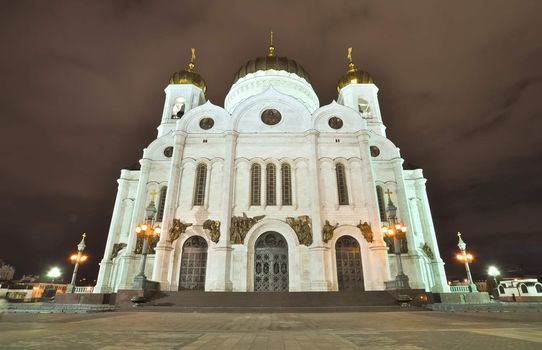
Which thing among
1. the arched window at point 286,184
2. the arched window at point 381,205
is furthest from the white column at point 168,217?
the arched window at point 381,205

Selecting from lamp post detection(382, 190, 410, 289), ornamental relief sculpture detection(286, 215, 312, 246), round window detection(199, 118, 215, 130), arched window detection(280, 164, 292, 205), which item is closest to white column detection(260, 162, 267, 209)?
arched window detection(280, 164, 292, 205)

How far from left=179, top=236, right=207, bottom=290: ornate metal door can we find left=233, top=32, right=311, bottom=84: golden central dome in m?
18.5

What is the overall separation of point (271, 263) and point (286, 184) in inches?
222

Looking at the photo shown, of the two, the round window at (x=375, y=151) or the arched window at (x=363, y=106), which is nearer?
the round window at (x=375, y=151)

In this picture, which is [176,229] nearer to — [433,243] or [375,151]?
[375,151]

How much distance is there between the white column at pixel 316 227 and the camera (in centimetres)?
1734

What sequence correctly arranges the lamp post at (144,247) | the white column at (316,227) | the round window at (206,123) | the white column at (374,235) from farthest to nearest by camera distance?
the round window at (206,123) → the white column at (374,235) → the white column at (316,227) → the lamp post at (144,247)

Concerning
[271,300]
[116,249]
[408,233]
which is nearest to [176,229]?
[116,249]

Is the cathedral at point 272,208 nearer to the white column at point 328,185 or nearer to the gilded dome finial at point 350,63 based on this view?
the white column at point 328,185

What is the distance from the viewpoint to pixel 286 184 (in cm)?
2067

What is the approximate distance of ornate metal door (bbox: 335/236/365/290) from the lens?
59.3 feet

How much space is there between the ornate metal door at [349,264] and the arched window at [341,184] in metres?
2.71

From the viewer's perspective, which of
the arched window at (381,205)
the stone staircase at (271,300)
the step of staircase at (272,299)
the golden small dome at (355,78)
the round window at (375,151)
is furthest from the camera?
the golden small dome at (355,78)

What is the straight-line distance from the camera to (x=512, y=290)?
25.6 m
